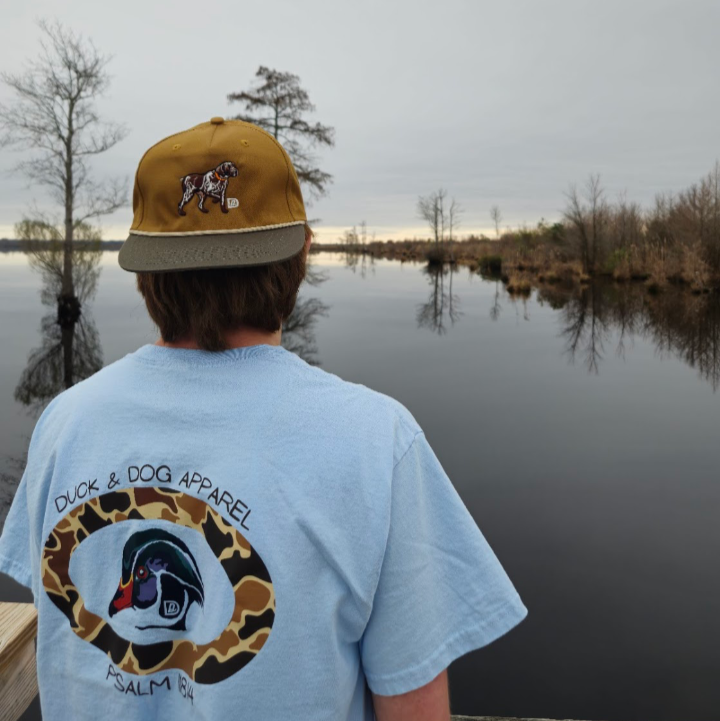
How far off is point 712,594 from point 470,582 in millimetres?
5261

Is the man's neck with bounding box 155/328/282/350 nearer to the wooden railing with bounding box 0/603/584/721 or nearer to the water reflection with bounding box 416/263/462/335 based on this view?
the wooden railing with bounding box 0/603/584/721

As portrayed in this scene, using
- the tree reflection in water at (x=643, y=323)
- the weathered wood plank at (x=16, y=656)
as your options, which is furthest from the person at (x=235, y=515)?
the tree reflection in water at (x=643, y=323)

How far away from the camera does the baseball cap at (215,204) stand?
2.48 feet

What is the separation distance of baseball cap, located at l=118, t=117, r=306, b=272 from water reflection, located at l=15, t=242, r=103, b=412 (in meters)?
13.6

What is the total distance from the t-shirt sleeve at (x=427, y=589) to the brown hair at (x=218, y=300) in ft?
0.82

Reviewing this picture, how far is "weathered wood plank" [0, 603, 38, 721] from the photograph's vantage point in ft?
3.92

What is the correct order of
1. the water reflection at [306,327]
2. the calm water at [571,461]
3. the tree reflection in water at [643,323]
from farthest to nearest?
the water reflection at [306,327] → the tree reflection in water at [643,323] → the calm water at [571,461]

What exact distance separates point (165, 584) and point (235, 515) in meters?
0.13

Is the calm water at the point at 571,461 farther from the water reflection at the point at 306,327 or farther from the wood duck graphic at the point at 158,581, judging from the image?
the wood duck graphic at the point at 158,581

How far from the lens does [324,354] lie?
16516mm

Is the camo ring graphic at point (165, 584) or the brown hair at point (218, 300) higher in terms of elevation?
the brown hair at point (218, 300)

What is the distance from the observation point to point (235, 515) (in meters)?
0.68

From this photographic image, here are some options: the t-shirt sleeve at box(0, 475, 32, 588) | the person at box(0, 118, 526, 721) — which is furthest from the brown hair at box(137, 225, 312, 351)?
the t-shirt sleeve at box(0, 475, 32, 588)

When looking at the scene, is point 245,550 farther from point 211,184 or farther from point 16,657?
point 16,657
